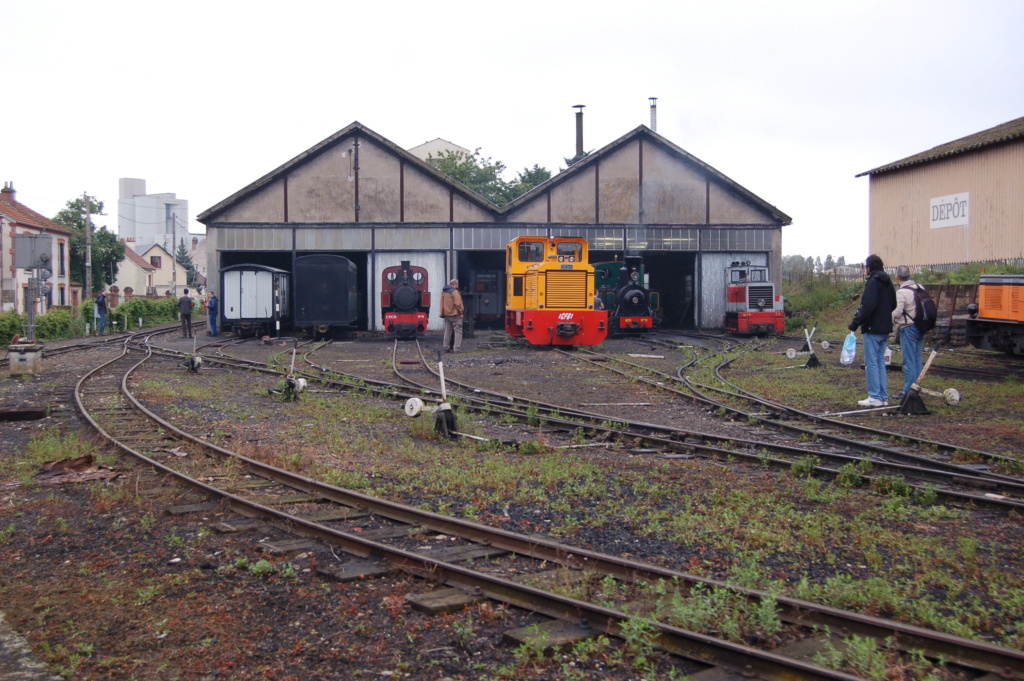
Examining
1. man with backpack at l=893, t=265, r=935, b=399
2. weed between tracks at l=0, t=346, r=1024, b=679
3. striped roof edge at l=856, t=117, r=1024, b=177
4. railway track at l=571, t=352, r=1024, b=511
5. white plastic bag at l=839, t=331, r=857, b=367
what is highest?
striped roof edge at l=856, t=117, r=1024, b=177

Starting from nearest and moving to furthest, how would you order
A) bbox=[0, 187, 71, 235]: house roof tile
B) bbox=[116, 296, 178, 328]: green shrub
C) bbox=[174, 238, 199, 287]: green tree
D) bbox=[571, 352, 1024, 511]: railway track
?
bbox=[571, 352, 1024, 511]: railway track < bbox=[116, 296, 178, 328]: green shrub < bbox=[0, 187, 71, 235]: house roof tile < bbox=[174, 238, 199, 287]: green tree

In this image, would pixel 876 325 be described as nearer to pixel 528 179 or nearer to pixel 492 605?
pixel 492 605

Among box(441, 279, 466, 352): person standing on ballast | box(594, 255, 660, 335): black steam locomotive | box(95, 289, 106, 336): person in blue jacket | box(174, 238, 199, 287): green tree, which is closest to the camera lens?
box(441, 279, 466, 352): person standing on ballast

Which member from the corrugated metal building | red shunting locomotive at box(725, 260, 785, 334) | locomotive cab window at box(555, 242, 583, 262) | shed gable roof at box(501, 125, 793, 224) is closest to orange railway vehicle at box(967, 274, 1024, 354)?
locomotive cab window at box(555, 242, 583, 262)

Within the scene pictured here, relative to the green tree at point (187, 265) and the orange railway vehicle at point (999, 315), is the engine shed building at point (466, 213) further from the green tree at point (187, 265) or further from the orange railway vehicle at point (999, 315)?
the green tree at point (187, 265)

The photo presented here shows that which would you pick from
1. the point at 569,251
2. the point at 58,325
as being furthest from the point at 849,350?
the point at 58,325

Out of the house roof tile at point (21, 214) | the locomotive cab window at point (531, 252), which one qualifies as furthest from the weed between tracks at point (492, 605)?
the house roof tile at point (21, 214)

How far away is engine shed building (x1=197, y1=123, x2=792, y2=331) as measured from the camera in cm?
3203

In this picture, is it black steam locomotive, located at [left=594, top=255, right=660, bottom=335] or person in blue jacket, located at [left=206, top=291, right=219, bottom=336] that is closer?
black steam locomotive, located at [left=594, top=255, right=660, bottom=335]

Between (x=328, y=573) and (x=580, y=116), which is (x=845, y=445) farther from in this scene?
(x=580, y=116)

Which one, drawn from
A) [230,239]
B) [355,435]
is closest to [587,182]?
[230,239]

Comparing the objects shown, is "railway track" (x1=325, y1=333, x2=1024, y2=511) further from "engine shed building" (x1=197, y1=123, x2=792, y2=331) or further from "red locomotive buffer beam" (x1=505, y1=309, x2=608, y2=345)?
"engine shed building" (x1=197, y1=123, x2=792, y2=331)

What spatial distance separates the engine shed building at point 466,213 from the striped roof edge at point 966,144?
6532 millimetres

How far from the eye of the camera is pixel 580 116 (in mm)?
42281
